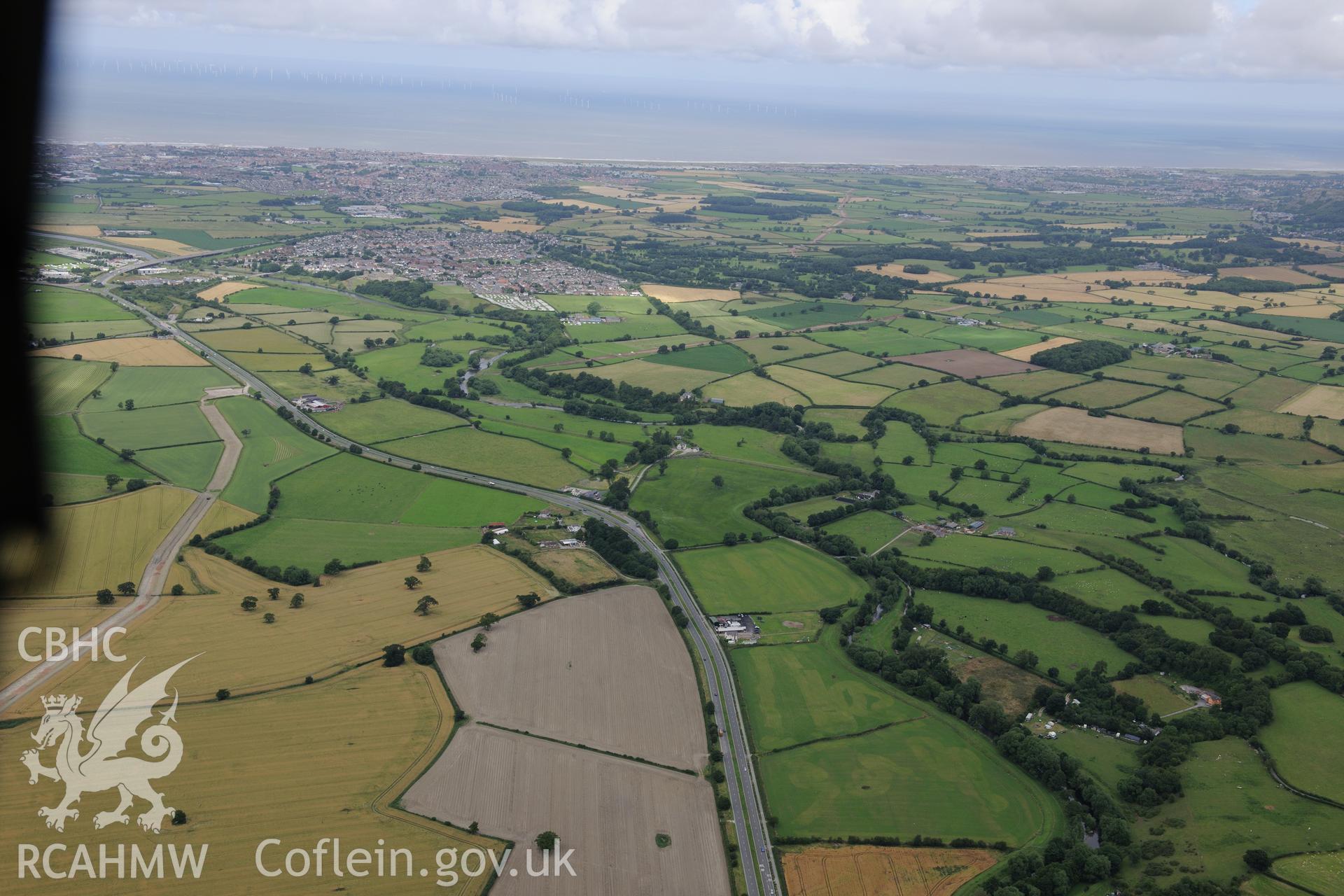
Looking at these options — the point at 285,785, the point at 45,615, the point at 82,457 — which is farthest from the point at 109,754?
the point at 82,457

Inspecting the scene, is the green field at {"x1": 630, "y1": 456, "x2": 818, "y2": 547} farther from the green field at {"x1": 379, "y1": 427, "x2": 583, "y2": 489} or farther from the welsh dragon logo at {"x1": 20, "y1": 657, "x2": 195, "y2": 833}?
the welsh dragon logo at {"x1": 20, "y1": 657, "x2": 195, "y2": 833}

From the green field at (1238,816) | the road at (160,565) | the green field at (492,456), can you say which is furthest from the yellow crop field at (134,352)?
the green field at (1238,816)

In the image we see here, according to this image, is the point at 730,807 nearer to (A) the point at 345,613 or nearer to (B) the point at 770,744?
(B) the point at 770,744

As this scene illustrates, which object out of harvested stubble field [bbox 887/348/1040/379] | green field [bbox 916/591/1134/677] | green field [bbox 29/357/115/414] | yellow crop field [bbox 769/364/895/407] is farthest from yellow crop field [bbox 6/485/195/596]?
harvested stubble field [bbox 887/348/1040/379]

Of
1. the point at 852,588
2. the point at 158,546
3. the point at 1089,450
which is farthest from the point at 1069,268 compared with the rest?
the point at 158,546

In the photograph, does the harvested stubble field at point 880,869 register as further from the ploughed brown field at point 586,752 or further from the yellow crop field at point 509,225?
the yellow crop field at point 509,225

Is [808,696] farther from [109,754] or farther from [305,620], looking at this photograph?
[109,754]

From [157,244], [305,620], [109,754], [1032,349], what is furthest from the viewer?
[157,244]
